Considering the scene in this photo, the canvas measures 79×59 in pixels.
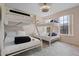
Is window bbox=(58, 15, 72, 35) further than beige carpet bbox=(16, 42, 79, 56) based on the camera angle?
Yes

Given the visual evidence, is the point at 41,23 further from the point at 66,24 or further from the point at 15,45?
the point at 15,45

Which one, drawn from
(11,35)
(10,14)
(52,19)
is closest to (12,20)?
(10,14)

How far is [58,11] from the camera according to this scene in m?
1.99

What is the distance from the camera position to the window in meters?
1.75

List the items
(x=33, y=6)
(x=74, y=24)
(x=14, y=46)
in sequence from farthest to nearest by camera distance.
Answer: (x=74, y=24) < (x=33, y=6) < (x=14, y=46)

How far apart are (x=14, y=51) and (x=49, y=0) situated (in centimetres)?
108

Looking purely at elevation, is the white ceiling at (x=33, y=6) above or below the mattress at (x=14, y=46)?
above

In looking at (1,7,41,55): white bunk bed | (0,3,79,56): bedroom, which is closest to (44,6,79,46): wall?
(0,3,79,56): bedroom

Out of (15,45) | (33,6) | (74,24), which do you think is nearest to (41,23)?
(33,6)

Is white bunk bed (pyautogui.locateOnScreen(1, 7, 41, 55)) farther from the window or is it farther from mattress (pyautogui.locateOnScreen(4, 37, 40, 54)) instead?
the window

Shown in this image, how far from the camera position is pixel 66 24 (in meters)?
1.80

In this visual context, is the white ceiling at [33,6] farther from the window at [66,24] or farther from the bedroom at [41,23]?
the window at [66,24]

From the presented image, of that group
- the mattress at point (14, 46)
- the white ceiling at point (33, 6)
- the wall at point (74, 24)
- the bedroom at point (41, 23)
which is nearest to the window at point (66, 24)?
the bedroom at point (41, 23)

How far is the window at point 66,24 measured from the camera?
1745 mm
